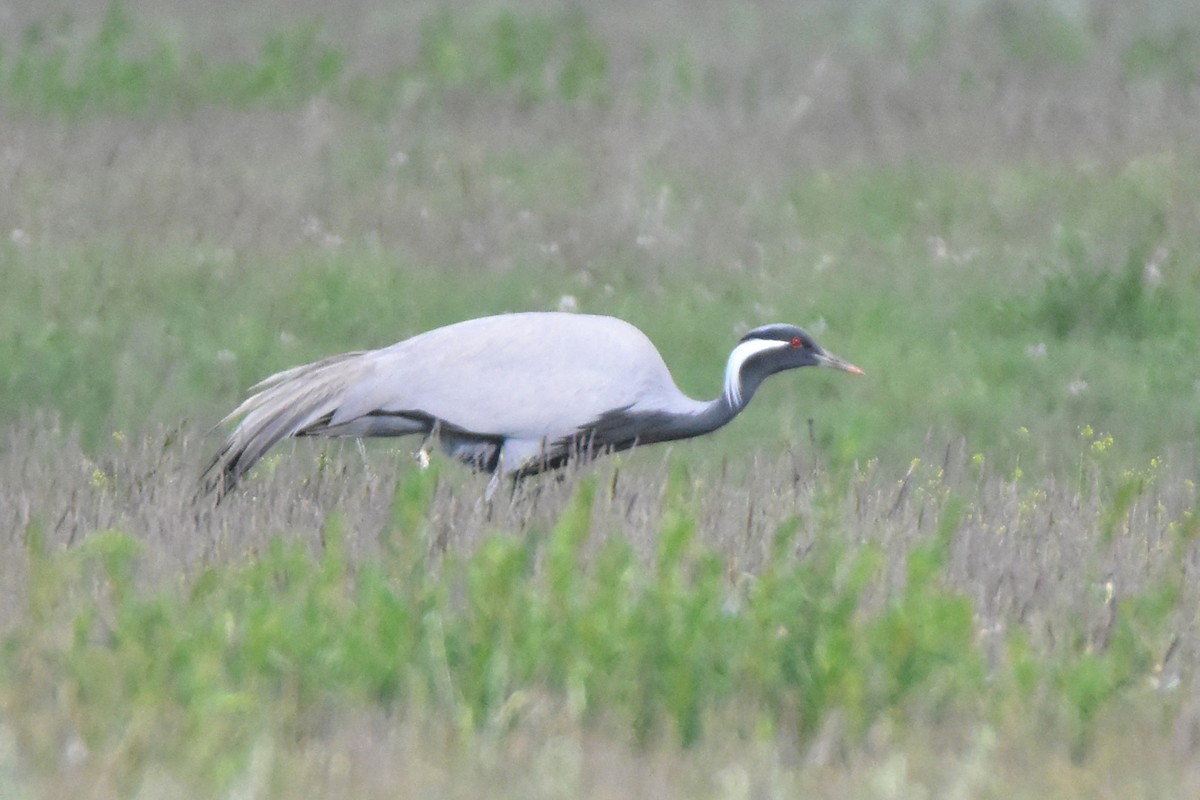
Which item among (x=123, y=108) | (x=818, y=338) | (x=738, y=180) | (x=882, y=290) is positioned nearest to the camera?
(x=818, y=338)

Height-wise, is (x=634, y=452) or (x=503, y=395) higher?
(x=503, y=395)

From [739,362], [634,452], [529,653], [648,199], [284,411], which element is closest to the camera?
[529,653]

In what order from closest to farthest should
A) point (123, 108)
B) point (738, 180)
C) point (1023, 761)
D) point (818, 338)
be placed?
point (1023, 761) < point (818, 338) < point (738, 180) < point (123, 108)

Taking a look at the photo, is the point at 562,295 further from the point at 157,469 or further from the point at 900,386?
the point at 157,469

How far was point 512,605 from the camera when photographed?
4578 millimetres

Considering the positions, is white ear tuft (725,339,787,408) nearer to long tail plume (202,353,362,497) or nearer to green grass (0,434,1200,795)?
long tail plume (202,353,362,497)

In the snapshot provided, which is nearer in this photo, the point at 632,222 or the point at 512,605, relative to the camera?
the point at 512,605

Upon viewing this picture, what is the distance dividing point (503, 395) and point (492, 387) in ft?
0.15

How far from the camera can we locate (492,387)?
24.1ft

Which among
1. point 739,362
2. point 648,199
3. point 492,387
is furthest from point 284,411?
point 648,199

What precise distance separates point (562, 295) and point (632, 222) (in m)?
1.09

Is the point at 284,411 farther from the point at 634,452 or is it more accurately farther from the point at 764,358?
the point at 634,452

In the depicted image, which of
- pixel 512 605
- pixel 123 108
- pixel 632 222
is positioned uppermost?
pixel 123 108

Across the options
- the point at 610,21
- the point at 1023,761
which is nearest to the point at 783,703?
the point at 1023,761
